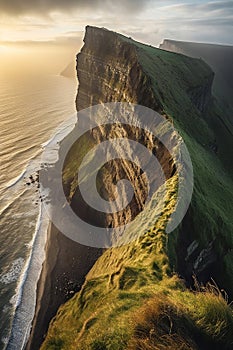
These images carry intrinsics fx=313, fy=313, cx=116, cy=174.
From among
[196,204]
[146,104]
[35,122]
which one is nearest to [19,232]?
[146,104]

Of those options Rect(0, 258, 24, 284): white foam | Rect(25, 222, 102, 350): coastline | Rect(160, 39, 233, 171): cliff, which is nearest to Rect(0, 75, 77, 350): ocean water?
Rect(0, 258, 24, 284): white foam

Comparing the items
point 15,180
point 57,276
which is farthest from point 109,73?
point 57,276

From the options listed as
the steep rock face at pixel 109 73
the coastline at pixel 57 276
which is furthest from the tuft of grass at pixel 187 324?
the steep rock face at pixel 109 73

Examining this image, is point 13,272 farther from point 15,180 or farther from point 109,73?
point 109,73

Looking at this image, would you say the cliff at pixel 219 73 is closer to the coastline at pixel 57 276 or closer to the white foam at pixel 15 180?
the coastline at pixel 57 276

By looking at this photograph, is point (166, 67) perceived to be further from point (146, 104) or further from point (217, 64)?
point (217, 64)

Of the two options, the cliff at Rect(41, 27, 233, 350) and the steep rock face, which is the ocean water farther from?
the steep rock face
